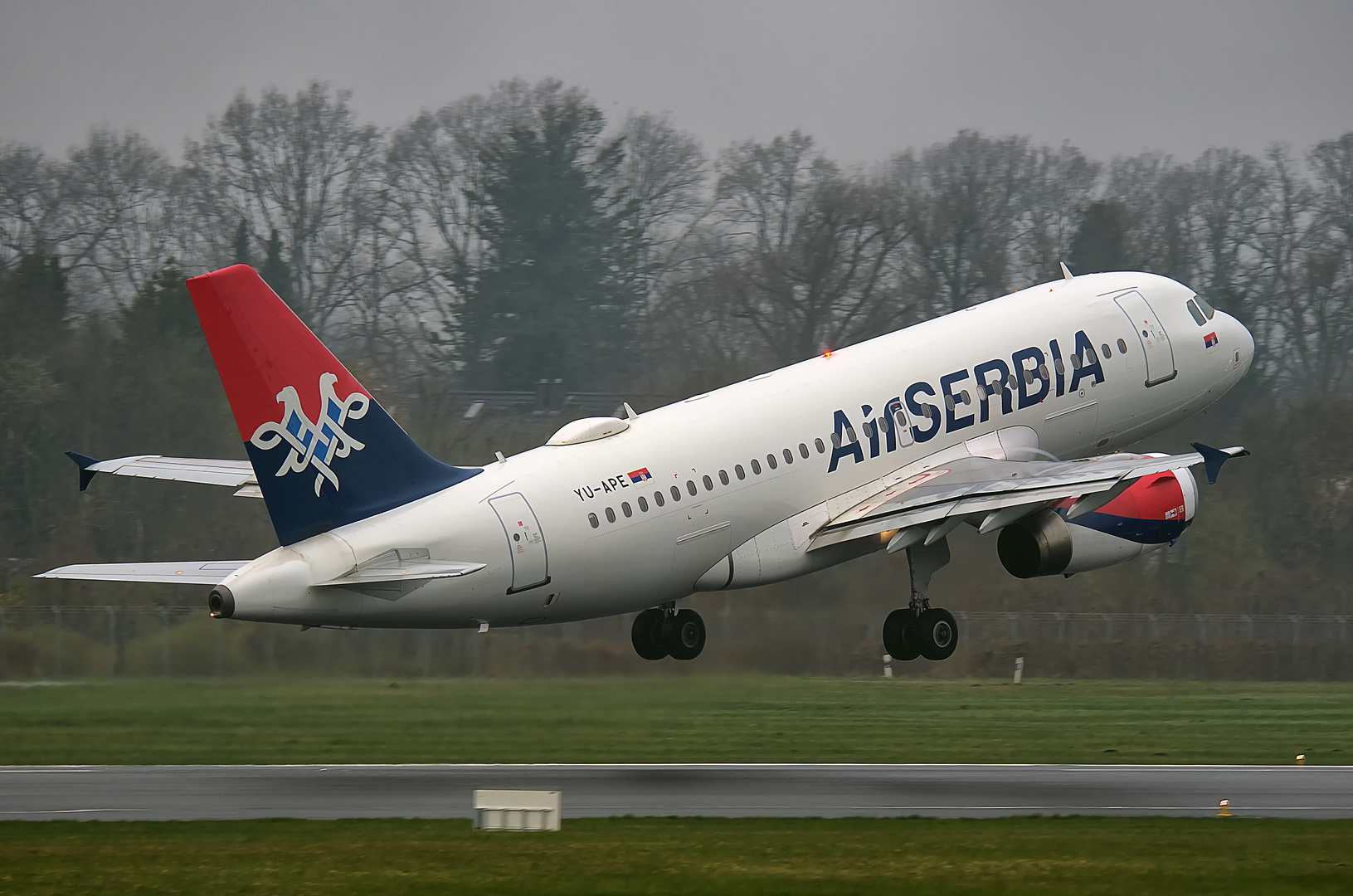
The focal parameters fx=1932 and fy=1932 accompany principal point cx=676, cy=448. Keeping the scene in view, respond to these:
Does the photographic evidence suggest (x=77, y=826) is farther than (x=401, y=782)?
No

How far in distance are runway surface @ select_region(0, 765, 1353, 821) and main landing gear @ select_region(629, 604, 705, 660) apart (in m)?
2.75

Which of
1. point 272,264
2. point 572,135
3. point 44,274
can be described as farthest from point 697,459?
point 572,135

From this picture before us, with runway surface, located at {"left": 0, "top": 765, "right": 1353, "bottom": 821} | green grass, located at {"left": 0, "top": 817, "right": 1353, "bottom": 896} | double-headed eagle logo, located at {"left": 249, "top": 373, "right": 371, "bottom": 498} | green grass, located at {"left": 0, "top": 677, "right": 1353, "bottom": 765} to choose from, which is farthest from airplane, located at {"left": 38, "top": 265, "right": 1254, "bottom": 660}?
green grass, located at {"left": 0, "top": 677, "right": 1353, "bottom": 765}

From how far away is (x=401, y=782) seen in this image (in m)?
40.4

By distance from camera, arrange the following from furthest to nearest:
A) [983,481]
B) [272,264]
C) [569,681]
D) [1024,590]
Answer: [272,264] < [1024,590] < [569,681] < [983,481]

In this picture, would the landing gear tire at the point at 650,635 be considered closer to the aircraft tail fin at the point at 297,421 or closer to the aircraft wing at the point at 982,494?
the aircraft wing at the point at 982,494

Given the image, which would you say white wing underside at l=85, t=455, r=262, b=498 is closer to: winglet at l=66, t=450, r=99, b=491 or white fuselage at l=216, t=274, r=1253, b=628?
winglet at l=66, t=450, r=99, b=491

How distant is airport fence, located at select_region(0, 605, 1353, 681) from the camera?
48.4m

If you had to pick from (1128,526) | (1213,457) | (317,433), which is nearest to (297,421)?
(317,433)

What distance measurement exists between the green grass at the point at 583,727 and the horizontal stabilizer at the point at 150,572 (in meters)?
11.5

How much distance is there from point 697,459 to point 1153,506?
960cm

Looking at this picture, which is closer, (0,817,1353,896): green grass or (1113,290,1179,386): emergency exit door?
(0,817,1353,896): green grass

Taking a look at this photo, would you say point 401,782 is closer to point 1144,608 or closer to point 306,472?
point 306,472

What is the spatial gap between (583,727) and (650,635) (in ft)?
21.5
